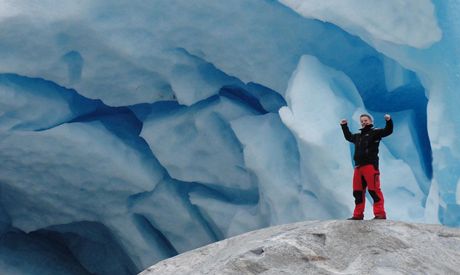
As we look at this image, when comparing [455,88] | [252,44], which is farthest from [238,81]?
[455,88]

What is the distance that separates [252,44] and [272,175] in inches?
34.7

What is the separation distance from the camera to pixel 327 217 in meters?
4.21

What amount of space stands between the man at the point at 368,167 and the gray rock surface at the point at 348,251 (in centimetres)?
24

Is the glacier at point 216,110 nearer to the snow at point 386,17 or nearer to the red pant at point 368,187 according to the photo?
the snow at point 386,17

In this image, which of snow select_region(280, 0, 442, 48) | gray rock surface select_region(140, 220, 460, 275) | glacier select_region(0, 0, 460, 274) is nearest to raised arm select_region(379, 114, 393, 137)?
gray rock surface select_region(140, 220, 460, 275)

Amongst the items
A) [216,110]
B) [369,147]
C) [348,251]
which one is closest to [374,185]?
[369,147]

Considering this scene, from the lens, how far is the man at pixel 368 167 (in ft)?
10.1

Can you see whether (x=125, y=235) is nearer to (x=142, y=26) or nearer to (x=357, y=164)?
(x=142, y=26)

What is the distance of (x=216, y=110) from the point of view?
16.3 feet

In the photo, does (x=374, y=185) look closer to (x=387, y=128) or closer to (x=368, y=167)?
(x=368, y=167)

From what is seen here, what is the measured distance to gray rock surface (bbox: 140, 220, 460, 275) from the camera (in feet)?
8.30

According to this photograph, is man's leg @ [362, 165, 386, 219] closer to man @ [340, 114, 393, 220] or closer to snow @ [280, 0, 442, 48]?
man @ [340, 114, 393, 220]

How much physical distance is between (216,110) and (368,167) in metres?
2.02

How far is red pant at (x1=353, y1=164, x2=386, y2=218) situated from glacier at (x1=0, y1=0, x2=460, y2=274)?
2.37 feet
